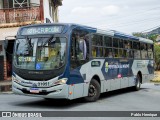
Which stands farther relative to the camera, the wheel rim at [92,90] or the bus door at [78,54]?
the wheel rim at [92,90]

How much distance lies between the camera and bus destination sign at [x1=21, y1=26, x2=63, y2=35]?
13469mm

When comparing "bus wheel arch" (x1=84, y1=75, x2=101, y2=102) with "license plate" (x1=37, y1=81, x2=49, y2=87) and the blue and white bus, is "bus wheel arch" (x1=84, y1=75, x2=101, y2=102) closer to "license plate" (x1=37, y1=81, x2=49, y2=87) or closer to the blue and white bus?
the blue and white bus

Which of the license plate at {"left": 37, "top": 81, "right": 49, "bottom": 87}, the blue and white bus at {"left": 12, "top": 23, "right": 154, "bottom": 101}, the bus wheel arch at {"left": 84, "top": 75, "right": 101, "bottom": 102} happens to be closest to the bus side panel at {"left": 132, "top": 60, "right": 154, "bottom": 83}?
the blue and white bus at {"left": 12, "top": 23, "right": 154, "bottom": 101}

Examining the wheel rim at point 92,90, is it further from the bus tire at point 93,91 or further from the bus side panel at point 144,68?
the bus side panel at point 144,68

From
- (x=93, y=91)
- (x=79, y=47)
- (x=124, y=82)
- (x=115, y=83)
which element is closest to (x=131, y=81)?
(x=124, y=82)

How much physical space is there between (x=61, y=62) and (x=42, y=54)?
2.43ft

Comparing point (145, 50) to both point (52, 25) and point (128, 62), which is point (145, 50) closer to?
point (128, 62)

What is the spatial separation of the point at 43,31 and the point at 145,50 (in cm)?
969

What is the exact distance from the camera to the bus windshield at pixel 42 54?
42.7ft

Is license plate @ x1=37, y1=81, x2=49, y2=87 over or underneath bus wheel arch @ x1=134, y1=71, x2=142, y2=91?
over

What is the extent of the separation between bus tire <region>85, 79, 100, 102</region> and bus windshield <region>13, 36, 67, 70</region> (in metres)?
2.24

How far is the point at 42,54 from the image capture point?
13.2m

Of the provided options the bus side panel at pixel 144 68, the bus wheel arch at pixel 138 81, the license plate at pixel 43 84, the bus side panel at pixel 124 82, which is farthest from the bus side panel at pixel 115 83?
the license plate at pixel 43 84

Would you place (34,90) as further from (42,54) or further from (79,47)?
(79,47)
